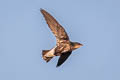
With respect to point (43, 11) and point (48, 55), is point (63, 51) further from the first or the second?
point (43, 11)

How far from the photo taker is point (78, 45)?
2419 cm

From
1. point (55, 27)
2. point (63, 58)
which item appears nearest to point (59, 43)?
point (55, 27)

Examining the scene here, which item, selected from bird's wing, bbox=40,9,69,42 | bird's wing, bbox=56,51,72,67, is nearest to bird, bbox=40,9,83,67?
bird's wing, bbox=40,9,69,42

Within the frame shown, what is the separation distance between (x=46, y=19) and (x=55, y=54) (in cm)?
196

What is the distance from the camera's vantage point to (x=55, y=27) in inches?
930

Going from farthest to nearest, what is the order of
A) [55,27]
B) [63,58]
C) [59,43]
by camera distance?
[63,58]
[59,43]
[55,27]

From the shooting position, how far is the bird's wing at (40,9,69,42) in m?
23.3

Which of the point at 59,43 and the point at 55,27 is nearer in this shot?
the point at 55,27

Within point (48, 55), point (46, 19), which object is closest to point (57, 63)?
point (48, 55)

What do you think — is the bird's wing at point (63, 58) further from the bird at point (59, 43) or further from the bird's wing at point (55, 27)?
the bird's wing at point (55, 27)

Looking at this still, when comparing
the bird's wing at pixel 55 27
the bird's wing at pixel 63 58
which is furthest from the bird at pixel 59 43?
the bird's wing at pixel 63 58

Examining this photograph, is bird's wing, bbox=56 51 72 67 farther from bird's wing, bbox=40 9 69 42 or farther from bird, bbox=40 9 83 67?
bird's wing, bbox=40 9 69 42

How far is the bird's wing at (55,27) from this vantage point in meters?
23.3

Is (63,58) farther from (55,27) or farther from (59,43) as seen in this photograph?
(55,27)
